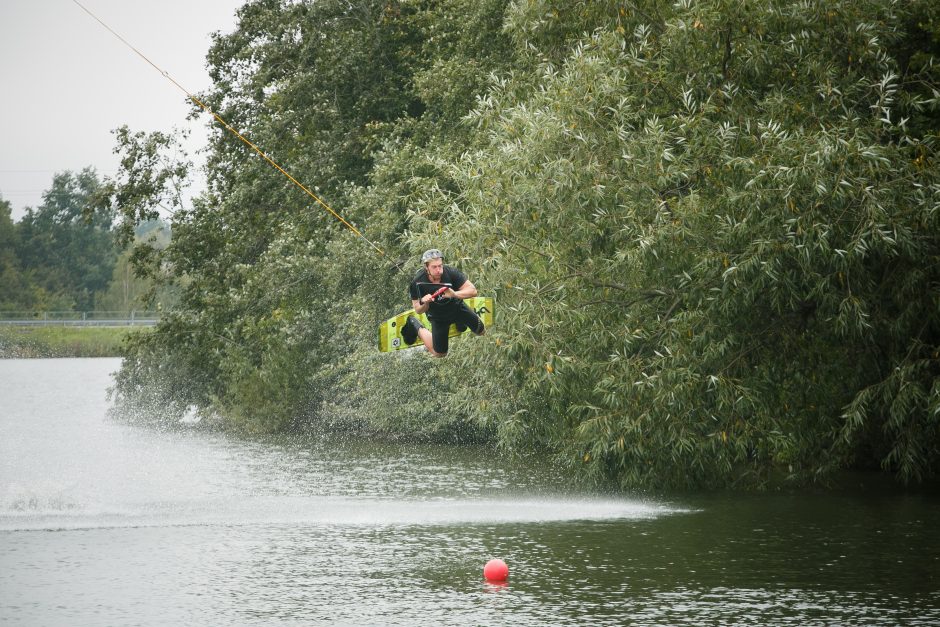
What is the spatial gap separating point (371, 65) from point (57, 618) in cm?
1964

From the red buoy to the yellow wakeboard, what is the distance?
420 centimetres

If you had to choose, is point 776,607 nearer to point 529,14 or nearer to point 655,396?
point 655,396

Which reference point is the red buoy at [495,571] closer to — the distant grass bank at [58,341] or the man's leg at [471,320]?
the man's leg at [471,320]

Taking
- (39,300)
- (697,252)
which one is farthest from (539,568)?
(39,300)

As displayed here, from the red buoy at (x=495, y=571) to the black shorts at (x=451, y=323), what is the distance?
3724mm

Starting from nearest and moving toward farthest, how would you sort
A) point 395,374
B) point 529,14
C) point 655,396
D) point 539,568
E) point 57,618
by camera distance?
point 57,618
point 539,568
point 655,396
point 529,14
point 395,374

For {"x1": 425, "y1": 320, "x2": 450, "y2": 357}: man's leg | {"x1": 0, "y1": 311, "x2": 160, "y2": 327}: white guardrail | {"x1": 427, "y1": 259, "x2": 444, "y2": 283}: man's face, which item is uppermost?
{"x1": 0, "y1": 311, "x2": 160, "y2": 327}: white guardrail

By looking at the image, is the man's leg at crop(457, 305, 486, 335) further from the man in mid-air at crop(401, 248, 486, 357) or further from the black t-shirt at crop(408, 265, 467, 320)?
the black t-shirt at crop(408, 265, 467, 320)

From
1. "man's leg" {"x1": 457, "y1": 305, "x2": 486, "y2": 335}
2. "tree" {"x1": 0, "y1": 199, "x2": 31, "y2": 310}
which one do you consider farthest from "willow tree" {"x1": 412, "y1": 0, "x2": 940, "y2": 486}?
"tree" {"x1": 0, "y1": 199, "x2": 31, "y2": 310}

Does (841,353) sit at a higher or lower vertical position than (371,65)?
lower

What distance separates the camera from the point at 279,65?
97.5 feet

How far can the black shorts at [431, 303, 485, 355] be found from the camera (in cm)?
1539

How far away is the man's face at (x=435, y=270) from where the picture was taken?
14719mm

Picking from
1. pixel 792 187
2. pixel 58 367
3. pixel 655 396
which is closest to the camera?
pixel 792 187
